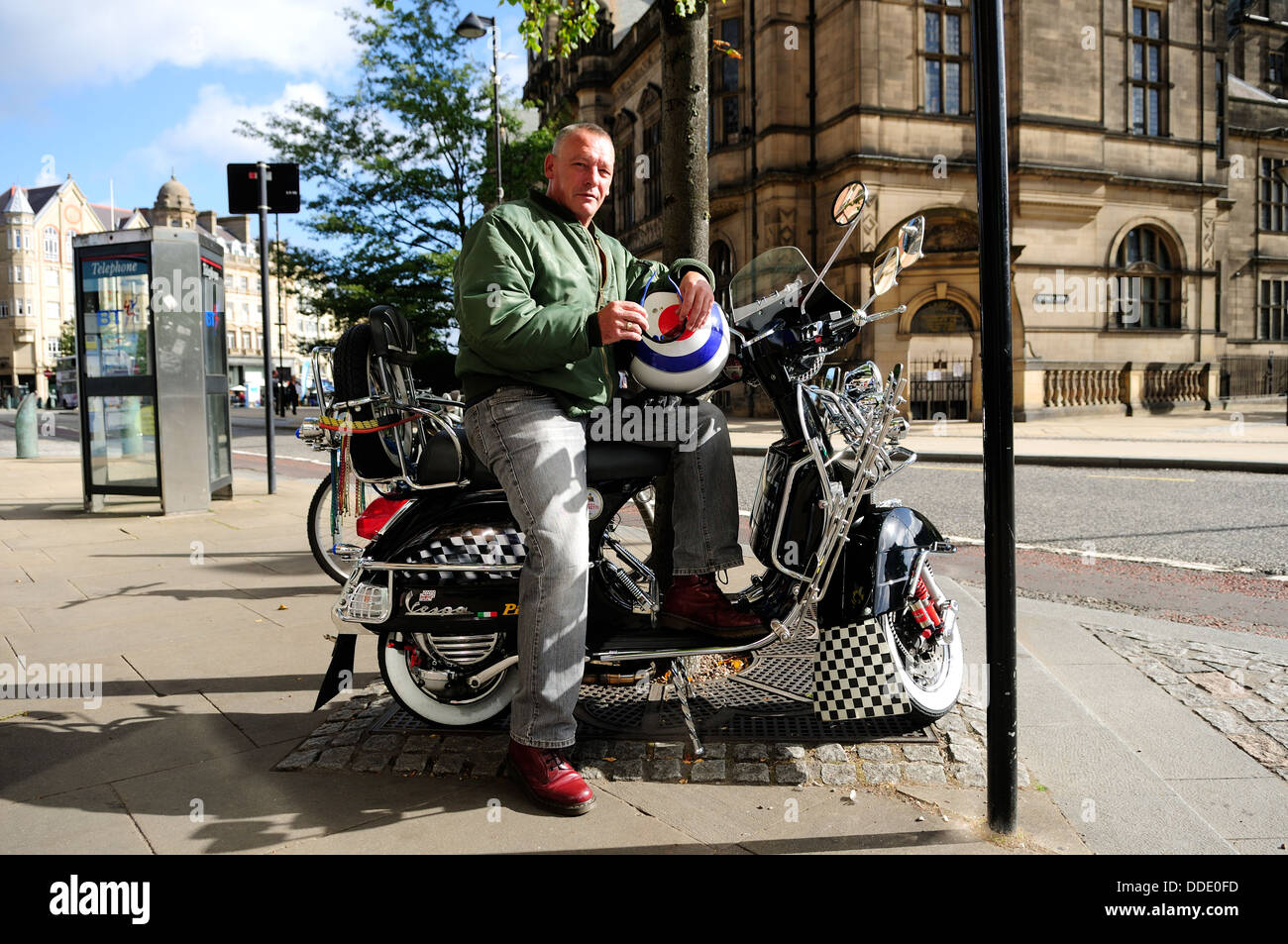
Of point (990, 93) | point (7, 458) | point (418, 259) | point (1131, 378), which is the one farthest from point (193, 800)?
point (1131, 378)

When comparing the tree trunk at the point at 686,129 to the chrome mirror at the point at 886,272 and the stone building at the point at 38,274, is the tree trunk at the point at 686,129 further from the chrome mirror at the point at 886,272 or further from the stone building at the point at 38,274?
the stone building at the point at 38,274

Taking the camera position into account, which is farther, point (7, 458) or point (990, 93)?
point (7, 458)

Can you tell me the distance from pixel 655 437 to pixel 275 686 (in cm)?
198

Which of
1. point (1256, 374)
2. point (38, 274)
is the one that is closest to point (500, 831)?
point (1256, 374)

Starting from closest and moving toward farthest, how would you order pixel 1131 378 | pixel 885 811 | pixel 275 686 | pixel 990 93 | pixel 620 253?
pixel 990 93, pixel 885 811, pixel 620 253, pixel 275 686, pixel 1131 378

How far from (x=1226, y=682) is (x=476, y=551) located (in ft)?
10.1

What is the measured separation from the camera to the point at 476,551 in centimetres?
312

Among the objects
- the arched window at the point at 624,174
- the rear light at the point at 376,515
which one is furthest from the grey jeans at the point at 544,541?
the arched window at the point at 624,174

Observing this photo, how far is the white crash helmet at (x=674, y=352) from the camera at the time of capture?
9.81ft

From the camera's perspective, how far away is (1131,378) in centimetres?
2505

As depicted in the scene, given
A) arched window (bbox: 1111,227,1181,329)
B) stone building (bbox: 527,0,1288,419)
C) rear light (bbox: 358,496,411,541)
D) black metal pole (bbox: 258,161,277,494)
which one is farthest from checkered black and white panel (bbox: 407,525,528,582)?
arched window (bbox: 1111,227,1181,329)

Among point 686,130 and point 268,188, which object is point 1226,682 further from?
point 268,188

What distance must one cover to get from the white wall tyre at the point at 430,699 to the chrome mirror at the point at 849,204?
1.93m

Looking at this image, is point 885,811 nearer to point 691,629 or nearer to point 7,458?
point 691,629
